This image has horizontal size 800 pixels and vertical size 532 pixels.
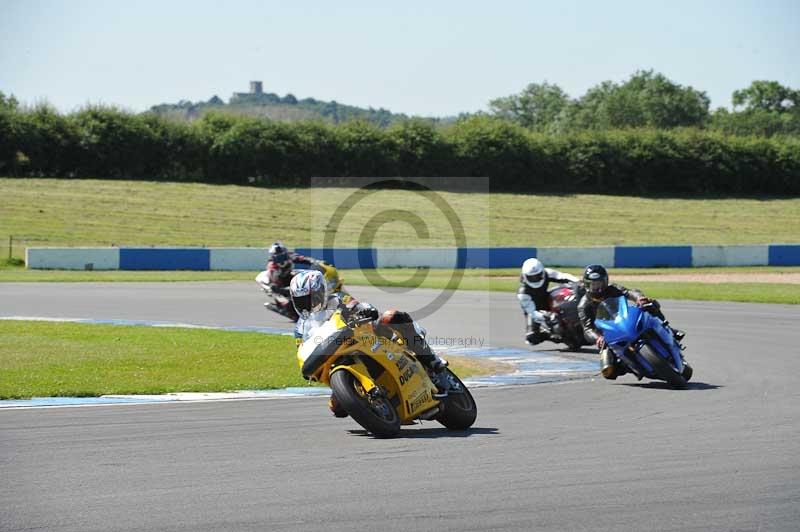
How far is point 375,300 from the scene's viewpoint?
24188mm

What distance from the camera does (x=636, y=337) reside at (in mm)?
12188

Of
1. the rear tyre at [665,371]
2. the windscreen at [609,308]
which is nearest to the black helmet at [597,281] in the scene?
the windscreen at [609,308]

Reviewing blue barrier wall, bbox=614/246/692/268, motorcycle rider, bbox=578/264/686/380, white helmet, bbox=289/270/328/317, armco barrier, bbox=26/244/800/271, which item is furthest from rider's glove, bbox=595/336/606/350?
blue barrier wall, bbox=614/246/692/268

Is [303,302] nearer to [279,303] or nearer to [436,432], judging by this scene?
[436,432]

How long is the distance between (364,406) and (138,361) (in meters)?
6.51

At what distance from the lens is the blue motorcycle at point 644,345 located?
38.9 feet

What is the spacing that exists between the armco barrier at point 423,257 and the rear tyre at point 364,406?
25.6 meters

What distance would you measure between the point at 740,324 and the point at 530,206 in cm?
3506

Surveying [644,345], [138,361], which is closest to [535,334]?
[644,345]

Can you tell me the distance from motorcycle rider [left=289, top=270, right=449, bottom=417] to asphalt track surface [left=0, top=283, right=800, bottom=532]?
0.72 m

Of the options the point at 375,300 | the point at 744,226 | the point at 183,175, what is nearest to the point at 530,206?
the point at 744,226

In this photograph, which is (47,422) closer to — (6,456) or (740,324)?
(6,456)

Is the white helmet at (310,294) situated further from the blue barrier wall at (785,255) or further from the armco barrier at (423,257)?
the blue barrier wall at (785,255)

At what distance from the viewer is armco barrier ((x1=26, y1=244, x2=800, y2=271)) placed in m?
33.8
